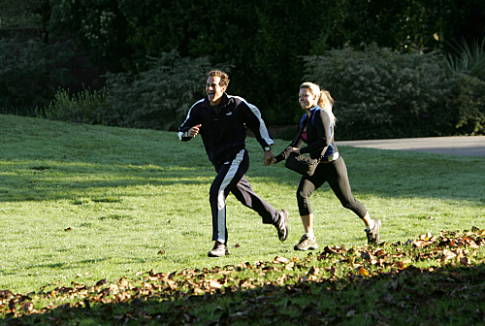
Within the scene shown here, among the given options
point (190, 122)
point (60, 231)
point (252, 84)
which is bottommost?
point (60, 231)

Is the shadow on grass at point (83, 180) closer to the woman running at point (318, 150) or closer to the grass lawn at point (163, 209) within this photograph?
the grass lawn at point (163, 209)

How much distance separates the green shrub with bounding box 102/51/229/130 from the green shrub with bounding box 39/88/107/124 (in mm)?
406

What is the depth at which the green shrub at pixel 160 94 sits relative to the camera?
1988cm

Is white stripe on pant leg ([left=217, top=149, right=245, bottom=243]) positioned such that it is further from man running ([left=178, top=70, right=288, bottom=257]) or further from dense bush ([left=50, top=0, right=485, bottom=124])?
dense bush ([left=50, top=0, right=485, bottom=124])

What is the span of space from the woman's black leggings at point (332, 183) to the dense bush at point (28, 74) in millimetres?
18660

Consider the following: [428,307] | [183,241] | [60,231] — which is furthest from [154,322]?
[60,231]

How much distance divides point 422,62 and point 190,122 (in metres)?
15.4

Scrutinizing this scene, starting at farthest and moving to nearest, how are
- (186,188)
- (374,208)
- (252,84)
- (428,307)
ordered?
(252,84) < (186,188) < (374,208) < (428,307)

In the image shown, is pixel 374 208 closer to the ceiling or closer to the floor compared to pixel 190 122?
closer to the floor

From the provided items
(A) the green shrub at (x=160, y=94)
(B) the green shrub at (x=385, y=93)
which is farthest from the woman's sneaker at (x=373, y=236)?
(A) the green shrub at (x=160, y=94)

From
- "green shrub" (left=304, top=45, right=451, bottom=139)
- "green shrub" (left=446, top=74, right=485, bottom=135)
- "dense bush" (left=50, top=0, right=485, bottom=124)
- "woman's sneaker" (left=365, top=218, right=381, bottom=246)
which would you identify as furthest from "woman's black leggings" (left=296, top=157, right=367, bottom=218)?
"dense bush" (left=50, top=0, right=485, bottom=124)

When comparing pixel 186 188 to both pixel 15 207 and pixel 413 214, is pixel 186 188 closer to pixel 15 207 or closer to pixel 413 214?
pixel 15 207

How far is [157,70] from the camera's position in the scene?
20906mm

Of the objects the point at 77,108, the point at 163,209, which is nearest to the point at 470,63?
the point at 77,108
